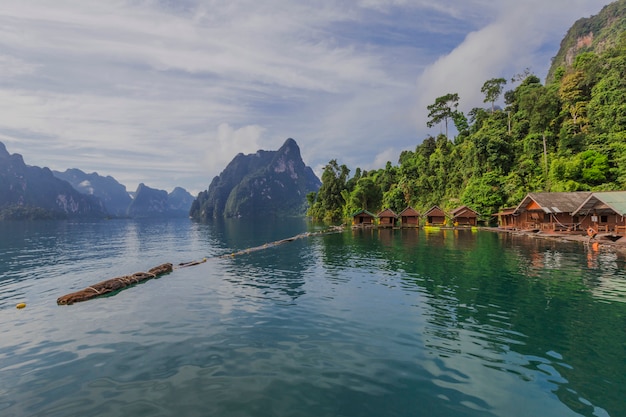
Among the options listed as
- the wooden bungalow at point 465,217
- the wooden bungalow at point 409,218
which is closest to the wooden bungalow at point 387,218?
the wooden bungalow at point 409,218

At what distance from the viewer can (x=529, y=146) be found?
6631cm

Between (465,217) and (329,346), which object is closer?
(329,346)

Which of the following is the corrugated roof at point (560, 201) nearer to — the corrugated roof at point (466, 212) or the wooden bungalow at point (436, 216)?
the corrugated roof at point (466, 212)

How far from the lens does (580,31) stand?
429 feet

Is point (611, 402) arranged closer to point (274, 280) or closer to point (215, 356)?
Result: point (215, 356)

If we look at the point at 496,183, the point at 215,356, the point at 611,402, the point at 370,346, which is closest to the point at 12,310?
the point at 215,356

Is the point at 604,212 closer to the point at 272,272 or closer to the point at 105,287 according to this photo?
the point at 272,272

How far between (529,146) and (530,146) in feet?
0.69

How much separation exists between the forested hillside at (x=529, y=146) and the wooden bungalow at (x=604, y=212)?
487 inches

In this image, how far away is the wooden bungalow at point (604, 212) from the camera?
120 ft

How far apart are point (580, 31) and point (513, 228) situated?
5445 inches

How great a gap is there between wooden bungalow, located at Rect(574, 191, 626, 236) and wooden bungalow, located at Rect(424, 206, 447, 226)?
2673 cm

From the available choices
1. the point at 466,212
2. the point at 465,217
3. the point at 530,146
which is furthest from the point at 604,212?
the point at 530,146

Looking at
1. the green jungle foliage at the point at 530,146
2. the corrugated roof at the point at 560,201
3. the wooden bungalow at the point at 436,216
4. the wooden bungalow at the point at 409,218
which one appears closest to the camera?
the corrugated roof at the point at 560,201
